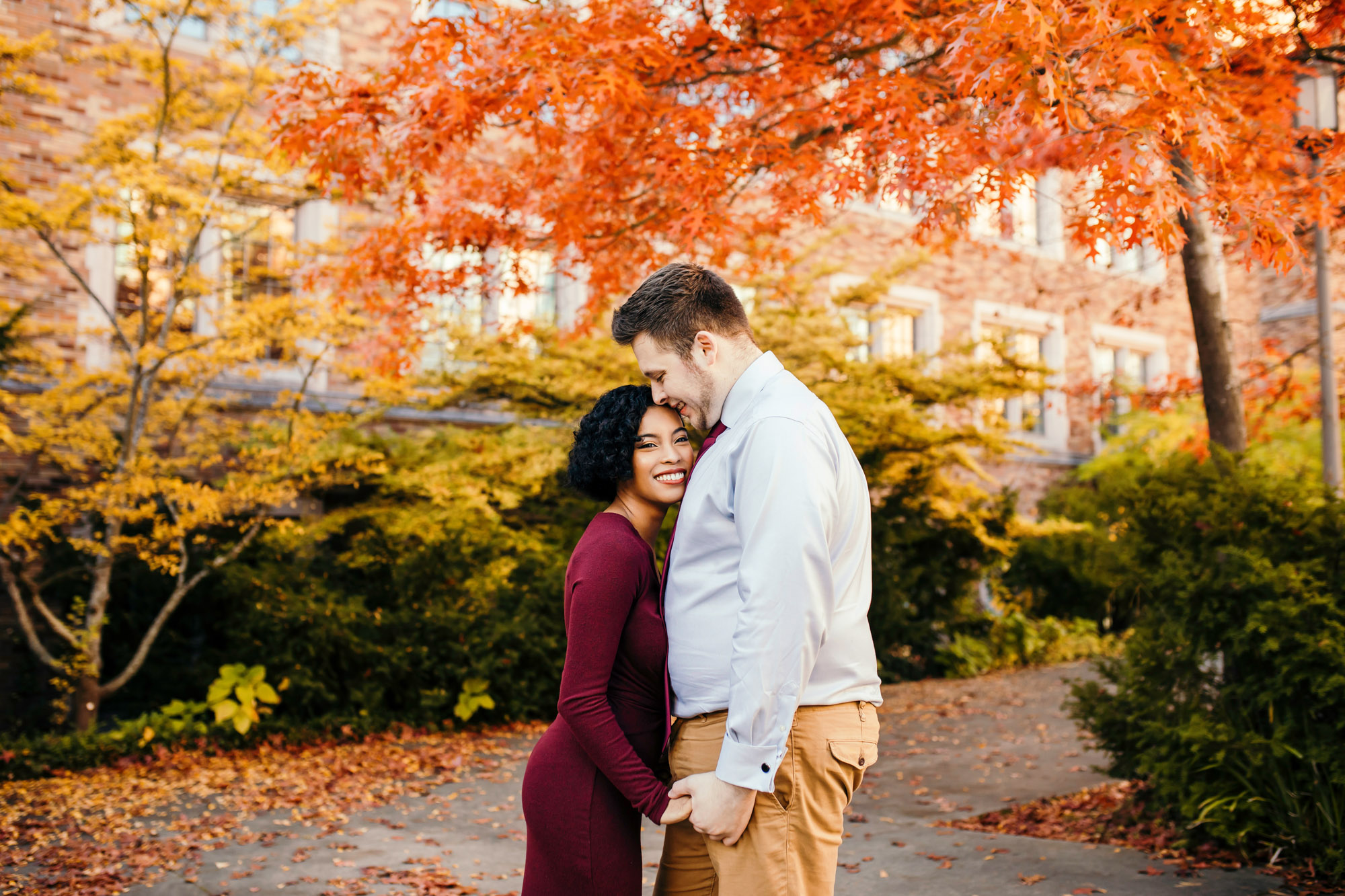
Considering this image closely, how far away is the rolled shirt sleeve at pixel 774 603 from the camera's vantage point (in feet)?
6.20

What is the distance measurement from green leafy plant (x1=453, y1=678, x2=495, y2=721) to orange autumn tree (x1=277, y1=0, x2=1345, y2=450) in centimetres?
354

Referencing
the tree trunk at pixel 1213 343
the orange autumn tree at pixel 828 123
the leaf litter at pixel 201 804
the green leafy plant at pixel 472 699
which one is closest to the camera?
the orange autumn tree at pixel 828 123

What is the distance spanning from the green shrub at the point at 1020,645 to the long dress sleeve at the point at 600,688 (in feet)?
35.0

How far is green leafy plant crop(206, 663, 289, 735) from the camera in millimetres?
7645

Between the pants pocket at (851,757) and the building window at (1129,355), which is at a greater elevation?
the building window at (1129,355)

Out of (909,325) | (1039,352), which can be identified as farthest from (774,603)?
(1039,352)

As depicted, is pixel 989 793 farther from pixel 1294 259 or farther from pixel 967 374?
pixel 967 374

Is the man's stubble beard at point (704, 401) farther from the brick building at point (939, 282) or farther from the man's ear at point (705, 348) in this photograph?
the brick building at point (939, 282)

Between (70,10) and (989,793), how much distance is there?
10.5 metres

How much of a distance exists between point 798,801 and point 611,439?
88 centimetres

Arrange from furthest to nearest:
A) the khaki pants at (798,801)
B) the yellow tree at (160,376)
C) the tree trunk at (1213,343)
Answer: the yellow tree at (160,376) → the tree trunk at (1213,343) → the khaki pants at (798,801)

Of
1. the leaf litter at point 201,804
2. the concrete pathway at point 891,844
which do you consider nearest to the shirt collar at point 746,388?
the concrete pathway at point 891,844

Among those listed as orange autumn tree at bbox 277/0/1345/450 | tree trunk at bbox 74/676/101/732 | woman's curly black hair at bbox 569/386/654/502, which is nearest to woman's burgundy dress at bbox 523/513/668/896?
woman's curly black hair at bbox 569/386/654/502

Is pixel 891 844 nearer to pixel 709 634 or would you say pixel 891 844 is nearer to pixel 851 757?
pixel 851 757
